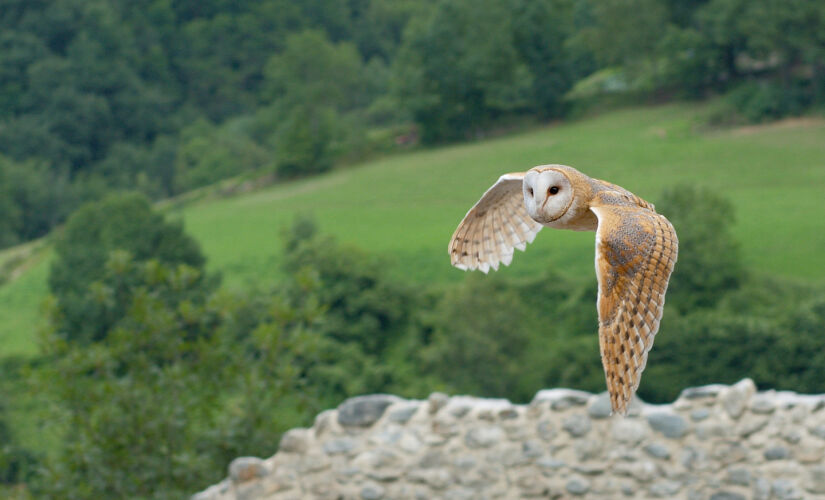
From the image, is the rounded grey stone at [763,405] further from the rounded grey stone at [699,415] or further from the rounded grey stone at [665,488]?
the rounded grey stone at [665,488]

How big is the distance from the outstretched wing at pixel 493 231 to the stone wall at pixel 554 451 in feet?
13.3

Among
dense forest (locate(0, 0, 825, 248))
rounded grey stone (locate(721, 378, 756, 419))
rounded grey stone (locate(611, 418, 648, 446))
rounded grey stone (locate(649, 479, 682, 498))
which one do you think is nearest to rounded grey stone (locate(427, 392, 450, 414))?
rounded grey stone (locate(611, 418, 648, 446))

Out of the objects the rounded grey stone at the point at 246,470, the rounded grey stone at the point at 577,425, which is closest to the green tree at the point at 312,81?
the rounded grey stone at the point at 246,470

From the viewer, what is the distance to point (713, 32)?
31.0 metres

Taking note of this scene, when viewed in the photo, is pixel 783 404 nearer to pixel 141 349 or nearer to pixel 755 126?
pixel 141 349

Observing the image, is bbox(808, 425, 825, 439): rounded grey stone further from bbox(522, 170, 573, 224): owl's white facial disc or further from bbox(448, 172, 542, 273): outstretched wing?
bbox(522, 170, 573, 224): owl's white facial disc

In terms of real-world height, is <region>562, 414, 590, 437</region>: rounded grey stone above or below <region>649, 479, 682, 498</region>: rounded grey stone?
above

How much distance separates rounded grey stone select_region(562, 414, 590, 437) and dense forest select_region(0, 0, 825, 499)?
95.3 inches

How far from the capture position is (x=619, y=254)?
8.95 feet

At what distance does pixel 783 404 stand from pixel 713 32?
1006 inches

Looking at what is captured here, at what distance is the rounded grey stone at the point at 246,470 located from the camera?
7.71 metres

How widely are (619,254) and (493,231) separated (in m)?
0.67

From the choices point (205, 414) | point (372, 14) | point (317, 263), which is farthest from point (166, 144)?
point (205, 414)

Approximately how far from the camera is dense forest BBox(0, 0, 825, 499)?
361 inches
